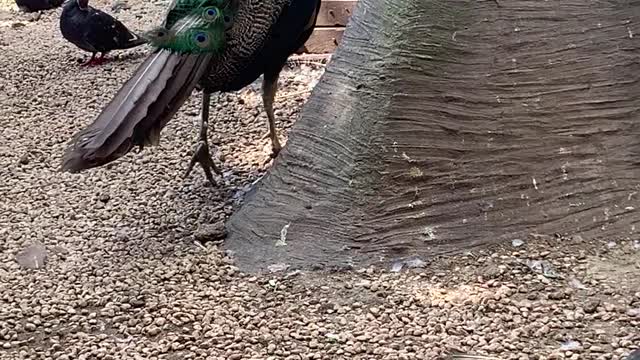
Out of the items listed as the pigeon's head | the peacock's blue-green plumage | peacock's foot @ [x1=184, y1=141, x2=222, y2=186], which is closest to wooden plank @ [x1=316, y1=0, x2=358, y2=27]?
the pigeon's head

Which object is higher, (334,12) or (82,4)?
(334,12)

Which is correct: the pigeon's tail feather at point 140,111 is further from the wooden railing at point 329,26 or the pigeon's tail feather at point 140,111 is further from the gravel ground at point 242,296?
the wooden railing at point 329,26

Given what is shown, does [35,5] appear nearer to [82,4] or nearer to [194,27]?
[82,4]

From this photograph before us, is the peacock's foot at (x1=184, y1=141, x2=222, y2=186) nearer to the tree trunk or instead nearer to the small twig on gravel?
the small twig on gravel

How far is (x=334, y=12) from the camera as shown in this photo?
5898 millimetres

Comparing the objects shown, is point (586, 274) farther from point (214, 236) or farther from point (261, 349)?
point (214, 236)

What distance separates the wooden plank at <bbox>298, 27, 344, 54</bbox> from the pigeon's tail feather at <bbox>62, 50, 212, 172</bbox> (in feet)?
7.56

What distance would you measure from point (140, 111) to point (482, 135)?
1.26m

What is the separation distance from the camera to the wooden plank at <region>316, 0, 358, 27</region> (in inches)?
231

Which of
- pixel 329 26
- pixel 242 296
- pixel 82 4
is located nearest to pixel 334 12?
pixel 329 26

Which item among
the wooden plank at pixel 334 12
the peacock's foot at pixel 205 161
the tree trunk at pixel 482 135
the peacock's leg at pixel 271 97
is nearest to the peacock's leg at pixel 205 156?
the peacock's foot at pixel 205 161

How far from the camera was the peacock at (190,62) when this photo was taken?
11.5 feet

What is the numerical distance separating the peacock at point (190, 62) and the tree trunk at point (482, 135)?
2.01 feet

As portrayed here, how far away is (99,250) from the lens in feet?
12.0
